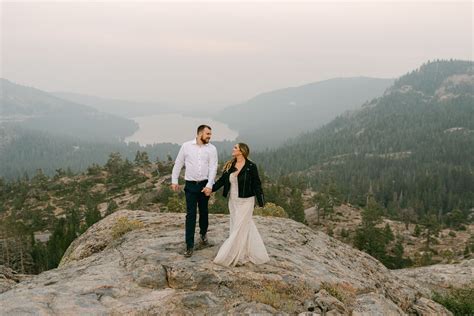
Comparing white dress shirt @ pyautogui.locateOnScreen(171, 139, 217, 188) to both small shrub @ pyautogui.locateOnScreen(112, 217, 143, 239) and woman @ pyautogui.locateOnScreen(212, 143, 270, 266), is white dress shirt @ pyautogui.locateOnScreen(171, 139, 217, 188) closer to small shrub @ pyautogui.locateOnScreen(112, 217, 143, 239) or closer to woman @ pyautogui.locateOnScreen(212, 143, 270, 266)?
woman @ pyautogui.locateOnScreen(212, 143, 270, 266)

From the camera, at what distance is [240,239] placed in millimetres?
12734

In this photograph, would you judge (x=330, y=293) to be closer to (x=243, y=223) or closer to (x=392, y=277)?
(x=243, y=223)

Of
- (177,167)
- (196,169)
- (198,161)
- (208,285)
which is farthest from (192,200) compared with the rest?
(208,285)

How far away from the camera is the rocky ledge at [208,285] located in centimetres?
1047

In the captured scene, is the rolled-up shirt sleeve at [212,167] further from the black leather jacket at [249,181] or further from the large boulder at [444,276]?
the large boulder at [444,276]

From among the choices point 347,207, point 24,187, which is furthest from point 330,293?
point 24,187

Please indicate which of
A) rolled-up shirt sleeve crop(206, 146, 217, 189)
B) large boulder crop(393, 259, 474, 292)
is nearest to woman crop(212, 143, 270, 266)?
rolled-up shirt sleeve crop(206, 146, 217, 189)

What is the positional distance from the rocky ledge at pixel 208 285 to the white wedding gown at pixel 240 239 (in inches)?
13.2

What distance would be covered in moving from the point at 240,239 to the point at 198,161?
3170 millimetres

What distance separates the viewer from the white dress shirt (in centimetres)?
1315

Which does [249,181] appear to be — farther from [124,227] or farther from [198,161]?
A: [124,227]

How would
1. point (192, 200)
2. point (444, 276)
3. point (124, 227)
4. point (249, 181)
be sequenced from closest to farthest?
point (249, 181)
point (192, 200)
point (124, 227)
point (444, 276)

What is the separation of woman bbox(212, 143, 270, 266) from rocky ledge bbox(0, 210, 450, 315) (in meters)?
0.40

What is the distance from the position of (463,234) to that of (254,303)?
123235mm
